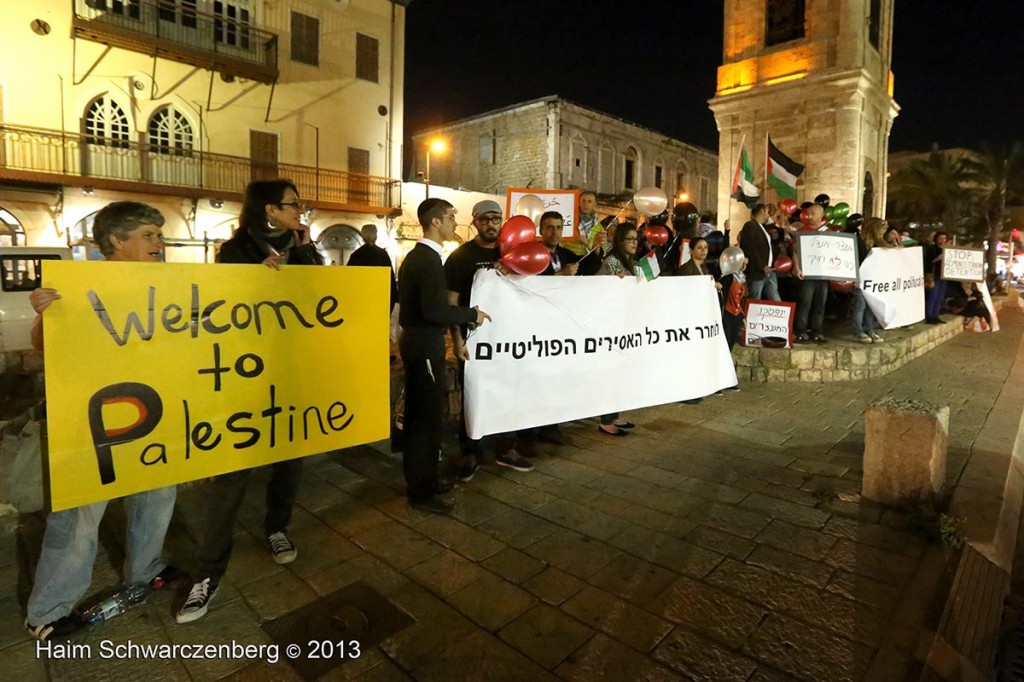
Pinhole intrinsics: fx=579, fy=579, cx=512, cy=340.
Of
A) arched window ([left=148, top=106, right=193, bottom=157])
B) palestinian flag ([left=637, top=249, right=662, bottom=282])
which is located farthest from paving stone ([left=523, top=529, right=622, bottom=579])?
arched window ([left=148, top=106, right=193, bottom=157])

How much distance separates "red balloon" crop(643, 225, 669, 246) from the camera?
6.82m

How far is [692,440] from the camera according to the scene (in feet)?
17.3

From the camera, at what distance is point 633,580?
2.95 metres

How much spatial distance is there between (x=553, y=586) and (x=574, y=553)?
1.17 ft

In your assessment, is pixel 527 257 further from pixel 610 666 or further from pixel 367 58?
pixel 367 58

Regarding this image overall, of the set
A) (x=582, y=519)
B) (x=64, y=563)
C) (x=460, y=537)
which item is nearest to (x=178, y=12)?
(x=64, y=563)

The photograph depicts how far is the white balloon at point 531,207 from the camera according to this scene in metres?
6.82

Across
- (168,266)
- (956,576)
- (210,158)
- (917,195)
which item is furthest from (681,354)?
(917,195)

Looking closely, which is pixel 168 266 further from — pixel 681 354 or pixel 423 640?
pixel 681 354

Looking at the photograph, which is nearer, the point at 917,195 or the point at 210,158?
the point at 210,158

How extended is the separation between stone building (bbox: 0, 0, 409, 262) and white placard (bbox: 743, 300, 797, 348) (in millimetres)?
16699

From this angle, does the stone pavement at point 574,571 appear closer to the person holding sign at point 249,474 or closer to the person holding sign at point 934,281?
the person holding sign at point 249,474

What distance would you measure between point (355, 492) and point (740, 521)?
2561 millimetres

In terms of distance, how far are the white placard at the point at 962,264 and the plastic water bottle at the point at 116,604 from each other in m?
13.5
